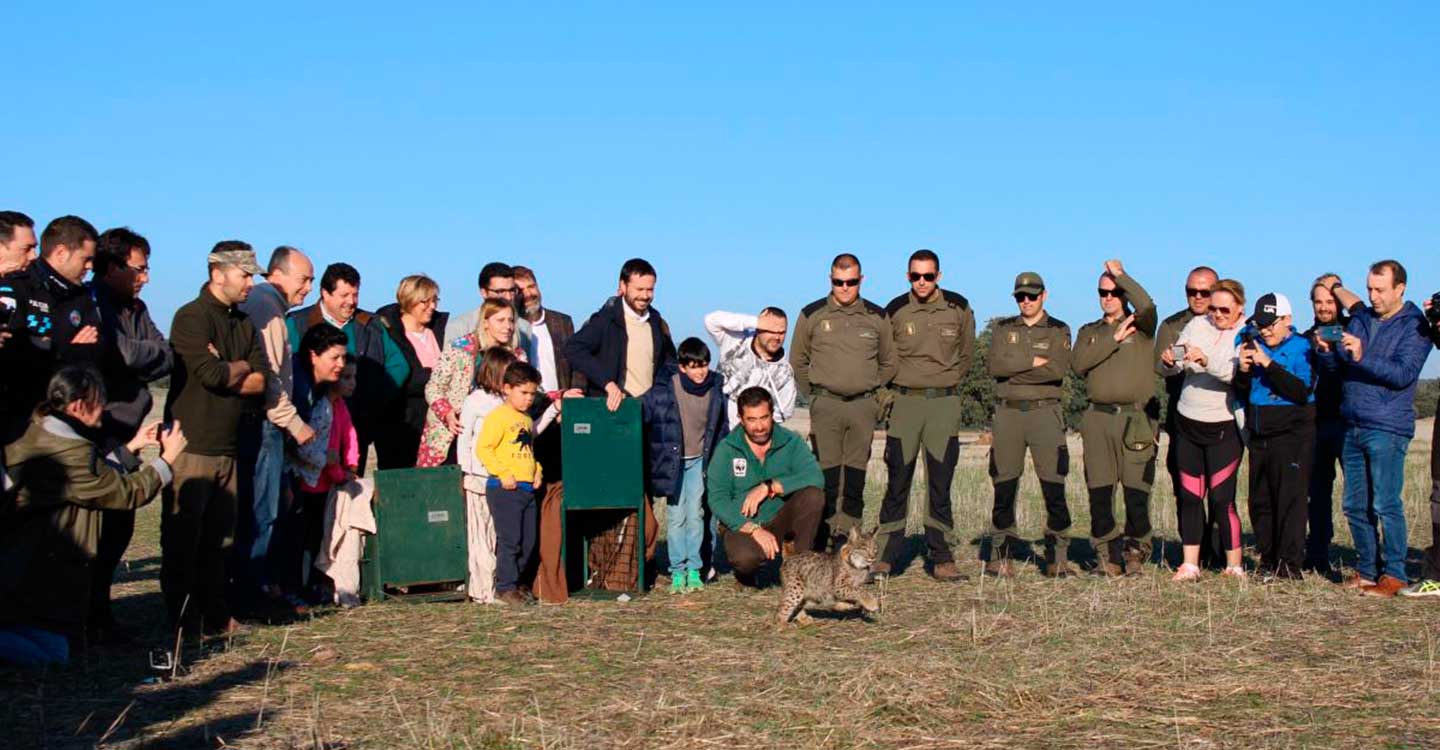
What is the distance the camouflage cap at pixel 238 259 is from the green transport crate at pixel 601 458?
8.57 ft

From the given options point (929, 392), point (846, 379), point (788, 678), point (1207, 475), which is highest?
point (846, 379)

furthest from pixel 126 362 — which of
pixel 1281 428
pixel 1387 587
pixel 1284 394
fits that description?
pixel 1387 587

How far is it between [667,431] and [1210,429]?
419 cm

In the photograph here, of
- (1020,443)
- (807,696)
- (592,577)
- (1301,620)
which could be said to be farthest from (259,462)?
(1301,620)

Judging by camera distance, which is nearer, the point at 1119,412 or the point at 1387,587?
the point at 1387,587

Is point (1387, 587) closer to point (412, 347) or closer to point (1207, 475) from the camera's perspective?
point (1207, 475)

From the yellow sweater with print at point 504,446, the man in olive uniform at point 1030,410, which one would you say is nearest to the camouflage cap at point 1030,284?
the man in olive uniform at point 1030,410

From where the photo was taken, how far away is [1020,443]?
36.8 ft

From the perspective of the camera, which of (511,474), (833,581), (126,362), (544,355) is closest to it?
(126,362)

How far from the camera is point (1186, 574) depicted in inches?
427

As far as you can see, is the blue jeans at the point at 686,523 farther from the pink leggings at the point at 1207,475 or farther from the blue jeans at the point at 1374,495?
the blue jeans at the point at 1374,495

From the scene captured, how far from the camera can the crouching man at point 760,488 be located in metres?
10.2

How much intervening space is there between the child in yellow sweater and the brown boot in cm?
327

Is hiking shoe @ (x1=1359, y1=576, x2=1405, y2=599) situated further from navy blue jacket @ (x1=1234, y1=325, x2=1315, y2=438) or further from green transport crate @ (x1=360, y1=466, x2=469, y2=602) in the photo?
green transport crate @ (x1=360, y1=466, x2=469, y2=602)
